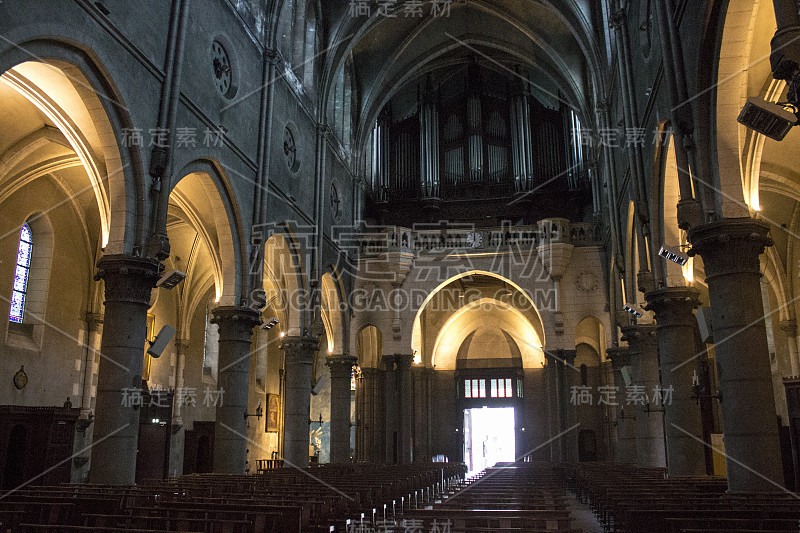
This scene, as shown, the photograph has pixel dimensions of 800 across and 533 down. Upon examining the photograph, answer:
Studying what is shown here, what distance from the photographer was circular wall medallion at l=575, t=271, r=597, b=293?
2464 cm

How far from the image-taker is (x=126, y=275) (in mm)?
11672

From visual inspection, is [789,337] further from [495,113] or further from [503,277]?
[495,113]

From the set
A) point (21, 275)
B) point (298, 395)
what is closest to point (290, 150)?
point (298, 395)

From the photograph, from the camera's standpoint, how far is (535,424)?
30641 millimetres

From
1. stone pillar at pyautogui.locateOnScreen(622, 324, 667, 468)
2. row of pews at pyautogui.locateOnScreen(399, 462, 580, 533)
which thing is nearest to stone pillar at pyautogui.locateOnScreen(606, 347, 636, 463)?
stone pillar at pyautogui.locateOnScreen(622, 324, 667, 468)

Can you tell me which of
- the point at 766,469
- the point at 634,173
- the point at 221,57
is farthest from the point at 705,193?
the point at 221,57

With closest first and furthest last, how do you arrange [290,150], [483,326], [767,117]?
[767,117]
[290,150]
[483,326]

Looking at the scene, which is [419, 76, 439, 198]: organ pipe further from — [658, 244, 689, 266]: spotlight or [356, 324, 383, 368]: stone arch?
[658, 244, 689, 266]: spotlight

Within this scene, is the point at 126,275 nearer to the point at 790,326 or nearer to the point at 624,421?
the point at 624,421

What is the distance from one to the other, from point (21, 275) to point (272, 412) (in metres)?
15.6

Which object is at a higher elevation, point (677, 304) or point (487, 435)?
point (677, 304)

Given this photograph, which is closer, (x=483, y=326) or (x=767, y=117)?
(x=767, y=117)

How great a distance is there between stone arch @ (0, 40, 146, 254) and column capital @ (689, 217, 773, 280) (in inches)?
373

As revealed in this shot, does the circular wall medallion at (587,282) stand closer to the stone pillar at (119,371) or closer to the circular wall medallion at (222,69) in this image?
the circular wall medallion at (222,69)
